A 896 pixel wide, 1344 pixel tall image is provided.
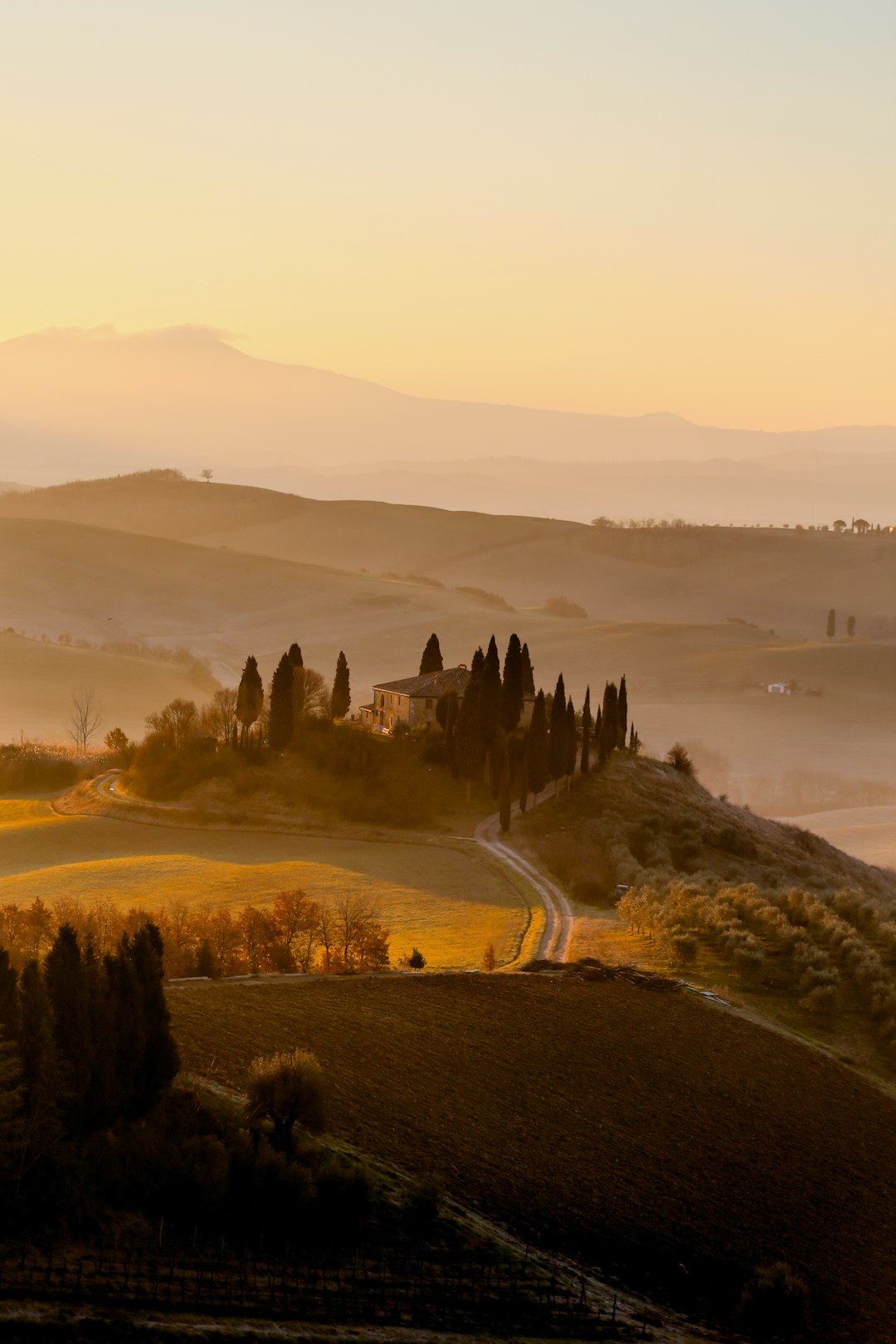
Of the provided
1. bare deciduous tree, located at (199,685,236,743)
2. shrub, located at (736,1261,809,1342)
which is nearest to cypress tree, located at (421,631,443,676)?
bare deciduous tree, located at (199,685,236,743)

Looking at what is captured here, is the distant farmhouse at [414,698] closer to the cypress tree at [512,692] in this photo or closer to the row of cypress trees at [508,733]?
the row of cypress trees at [508,733]

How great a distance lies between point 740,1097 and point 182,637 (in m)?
161

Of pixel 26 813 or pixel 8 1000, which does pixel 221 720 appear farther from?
pixel 8 1000

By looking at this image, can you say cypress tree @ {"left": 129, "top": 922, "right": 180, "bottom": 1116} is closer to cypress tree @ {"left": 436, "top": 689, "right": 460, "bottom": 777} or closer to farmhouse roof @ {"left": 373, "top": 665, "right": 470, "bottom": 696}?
cypress tree @ {"left": 436, "top": 689, "right": 460, "bottom": 777}

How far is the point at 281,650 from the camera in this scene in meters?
174

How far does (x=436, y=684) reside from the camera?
238 ft

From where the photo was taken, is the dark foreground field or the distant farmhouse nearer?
the dark foreground field

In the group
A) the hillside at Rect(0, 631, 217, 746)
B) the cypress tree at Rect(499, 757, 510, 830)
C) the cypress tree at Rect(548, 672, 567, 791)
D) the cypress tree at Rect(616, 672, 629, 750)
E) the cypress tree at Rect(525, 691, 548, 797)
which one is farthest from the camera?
the hillside at Rect(0, 631, 217, 746)

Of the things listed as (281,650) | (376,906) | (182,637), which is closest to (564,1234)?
(376,906)

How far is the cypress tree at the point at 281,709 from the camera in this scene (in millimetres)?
69000

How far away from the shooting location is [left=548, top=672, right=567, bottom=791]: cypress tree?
68188mm

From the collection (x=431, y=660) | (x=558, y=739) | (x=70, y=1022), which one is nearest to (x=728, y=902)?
(x=558, y=739)

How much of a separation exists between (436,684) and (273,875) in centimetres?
1970

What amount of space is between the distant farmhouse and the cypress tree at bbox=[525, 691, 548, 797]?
504 cm
